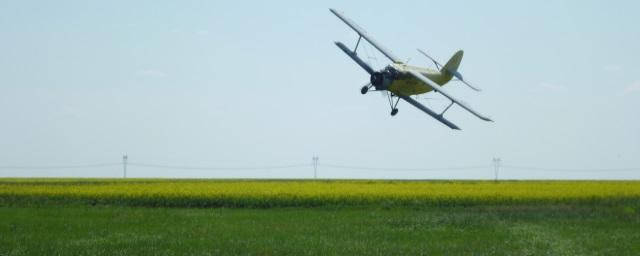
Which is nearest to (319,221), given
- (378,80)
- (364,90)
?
(364,90)

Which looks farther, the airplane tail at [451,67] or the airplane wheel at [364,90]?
the airplane tail at [451,67]

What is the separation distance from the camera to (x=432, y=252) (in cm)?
2086

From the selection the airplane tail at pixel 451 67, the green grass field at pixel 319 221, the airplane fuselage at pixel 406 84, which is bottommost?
the green grass field at pixel 319 221

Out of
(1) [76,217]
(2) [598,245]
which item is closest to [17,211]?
(1) [76,217]

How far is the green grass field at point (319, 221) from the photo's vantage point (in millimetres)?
21781

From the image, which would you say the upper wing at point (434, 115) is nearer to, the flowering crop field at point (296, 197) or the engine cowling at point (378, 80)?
the engine cowling at point (378, 80)

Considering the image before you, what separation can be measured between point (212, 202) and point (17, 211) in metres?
9.33

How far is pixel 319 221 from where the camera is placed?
98.8ft

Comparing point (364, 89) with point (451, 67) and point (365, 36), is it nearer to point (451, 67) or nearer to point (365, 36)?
point (365, 36)

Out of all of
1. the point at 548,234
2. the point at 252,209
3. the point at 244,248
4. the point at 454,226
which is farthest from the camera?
the point at 252,209

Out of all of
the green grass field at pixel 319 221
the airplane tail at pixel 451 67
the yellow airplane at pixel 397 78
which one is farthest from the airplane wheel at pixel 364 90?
the airplane tail at pixel 451 67

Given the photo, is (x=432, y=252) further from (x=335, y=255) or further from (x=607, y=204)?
(x=607, y=204)

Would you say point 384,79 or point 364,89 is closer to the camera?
point 364,89

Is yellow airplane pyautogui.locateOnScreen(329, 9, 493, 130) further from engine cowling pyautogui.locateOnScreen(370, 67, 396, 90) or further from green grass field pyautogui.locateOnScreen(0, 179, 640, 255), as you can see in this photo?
green grass field pyautogui.locateOnScreen(0, 179, 640, 255)
